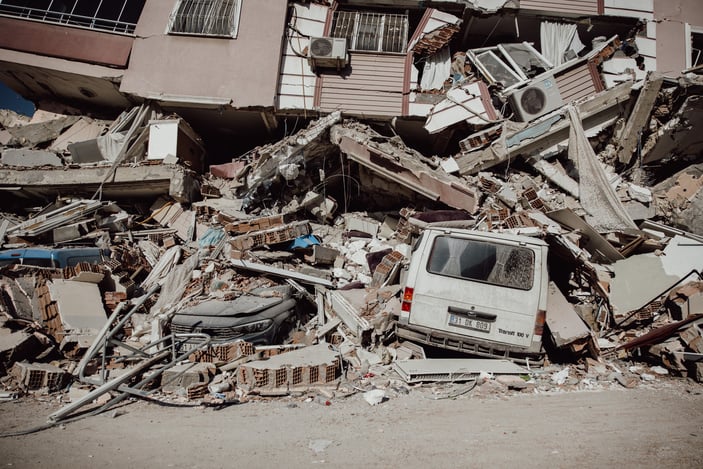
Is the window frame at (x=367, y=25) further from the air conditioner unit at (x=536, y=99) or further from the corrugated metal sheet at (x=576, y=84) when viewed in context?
the corrugated metal sheet at (x=576, y=84)

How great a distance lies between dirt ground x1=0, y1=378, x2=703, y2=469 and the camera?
98.6 inches

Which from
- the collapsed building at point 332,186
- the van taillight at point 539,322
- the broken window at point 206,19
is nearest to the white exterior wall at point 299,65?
the collapsed building at point 332,186

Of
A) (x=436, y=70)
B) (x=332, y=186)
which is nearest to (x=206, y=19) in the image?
(x=332, y=186)

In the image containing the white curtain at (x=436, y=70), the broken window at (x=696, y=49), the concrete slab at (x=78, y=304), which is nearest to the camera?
the concrete slab at (x=78, y=304)

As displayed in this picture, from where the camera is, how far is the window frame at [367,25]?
1062 centimetres

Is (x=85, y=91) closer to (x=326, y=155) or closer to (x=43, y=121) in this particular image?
(x=43, y=121)

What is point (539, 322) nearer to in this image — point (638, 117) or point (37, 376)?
point (37, 376)

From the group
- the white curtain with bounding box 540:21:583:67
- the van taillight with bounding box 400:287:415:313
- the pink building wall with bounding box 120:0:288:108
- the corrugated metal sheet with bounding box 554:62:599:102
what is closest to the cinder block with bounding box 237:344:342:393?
the van taillight with bounding box 400:287:415:313

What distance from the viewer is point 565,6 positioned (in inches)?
417

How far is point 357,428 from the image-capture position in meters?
3.07

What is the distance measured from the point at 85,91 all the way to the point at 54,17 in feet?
Result: 6.72

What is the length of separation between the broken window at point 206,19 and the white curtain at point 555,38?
9054mm

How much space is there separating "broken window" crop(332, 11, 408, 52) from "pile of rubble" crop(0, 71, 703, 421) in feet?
8.96

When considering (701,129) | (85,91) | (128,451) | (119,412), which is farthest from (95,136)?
(701,129)
